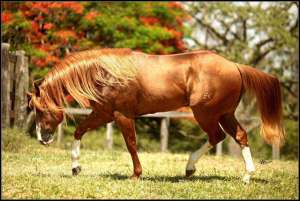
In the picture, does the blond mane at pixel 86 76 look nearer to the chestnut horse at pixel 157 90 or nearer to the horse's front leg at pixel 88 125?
the chestnut horse at pixel 157 90

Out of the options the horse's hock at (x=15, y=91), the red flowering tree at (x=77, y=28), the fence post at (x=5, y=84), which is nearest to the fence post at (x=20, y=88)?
the horse's hock at (x=15, y=91)

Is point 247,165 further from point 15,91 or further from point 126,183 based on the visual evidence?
point 15,91

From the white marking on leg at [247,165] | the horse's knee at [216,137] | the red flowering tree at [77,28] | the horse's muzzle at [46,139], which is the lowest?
the white marking on leg at [247,165]

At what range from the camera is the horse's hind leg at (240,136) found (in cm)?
650

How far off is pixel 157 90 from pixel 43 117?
166cm

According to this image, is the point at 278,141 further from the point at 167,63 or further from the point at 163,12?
the point at 163,12

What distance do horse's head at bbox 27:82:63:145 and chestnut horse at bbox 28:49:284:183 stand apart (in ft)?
0.04

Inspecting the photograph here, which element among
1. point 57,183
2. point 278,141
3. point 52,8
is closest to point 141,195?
point 57,183

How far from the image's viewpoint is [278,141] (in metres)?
6.62

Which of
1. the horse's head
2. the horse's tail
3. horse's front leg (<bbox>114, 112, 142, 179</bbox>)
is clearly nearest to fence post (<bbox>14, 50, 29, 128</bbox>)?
the horse's head

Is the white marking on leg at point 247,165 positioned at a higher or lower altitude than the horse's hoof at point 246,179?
higher

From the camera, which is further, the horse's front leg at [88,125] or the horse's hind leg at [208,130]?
the horse's front leg at [88,125]

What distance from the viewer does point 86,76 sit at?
22.1 ft

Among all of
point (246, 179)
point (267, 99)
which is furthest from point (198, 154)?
point (267, 99)
